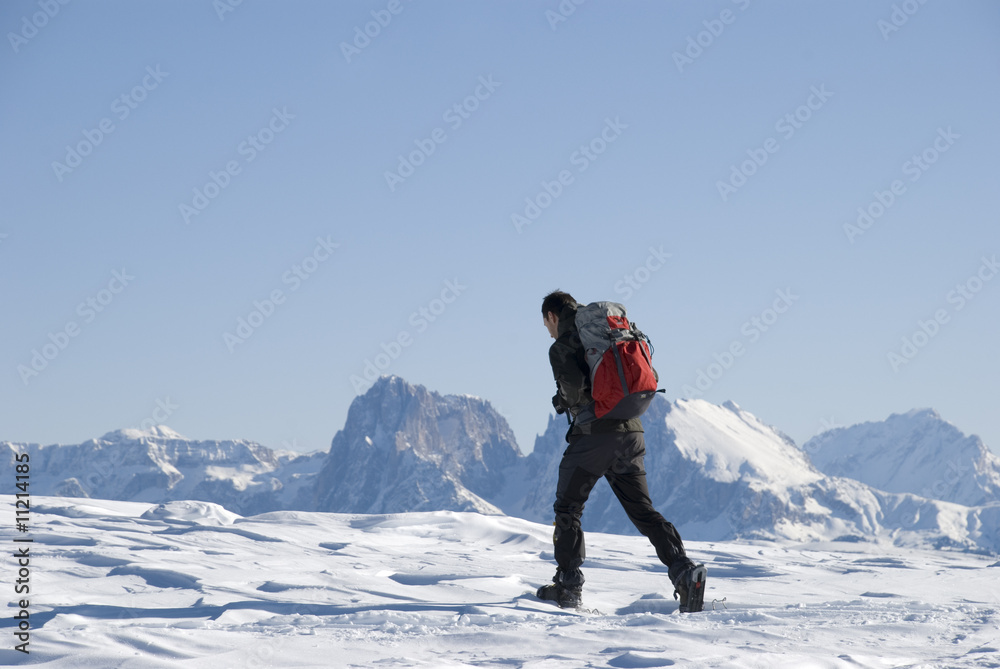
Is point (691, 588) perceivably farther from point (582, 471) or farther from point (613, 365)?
point (613, 365)

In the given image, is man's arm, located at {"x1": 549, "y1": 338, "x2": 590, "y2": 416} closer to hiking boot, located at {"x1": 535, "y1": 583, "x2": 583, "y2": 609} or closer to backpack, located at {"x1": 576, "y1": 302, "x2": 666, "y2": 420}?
backpack, located at {"x1": 576, "y1": 302, "x2": 666, "y2": 420}

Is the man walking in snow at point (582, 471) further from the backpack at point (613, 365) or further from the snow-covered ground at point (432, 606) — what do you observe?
the snow-covered ground at point (432, 606)

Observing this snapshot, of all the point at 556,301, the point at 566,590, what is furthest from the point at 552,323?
the point at 566,590

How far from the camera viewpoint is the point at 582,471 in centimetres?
645

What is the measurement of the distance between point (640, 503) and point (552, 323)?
4.72ft

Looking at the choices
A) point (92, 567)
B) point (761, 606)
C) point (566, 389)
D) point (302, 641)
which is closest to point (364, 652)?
point (302, 641)

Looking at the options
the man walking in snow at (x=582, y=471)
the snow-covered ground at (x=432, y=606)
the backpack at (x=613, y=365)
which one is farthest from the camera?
the man walking in snow at (x=582, y=471)

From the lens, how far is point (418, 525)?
13203 mm

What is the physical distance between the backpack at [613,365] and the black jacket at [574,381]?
0.09 metres

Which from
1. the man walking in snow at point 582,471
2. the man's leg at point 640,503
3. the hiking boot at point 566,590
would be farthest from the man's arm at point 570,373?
the hiking boot at point 566,590

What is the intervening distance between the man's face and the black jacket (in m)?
0.07

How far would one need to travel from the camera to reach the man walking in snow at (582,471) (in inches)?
250

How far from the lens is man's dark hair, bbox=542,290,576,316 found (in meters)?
6.61

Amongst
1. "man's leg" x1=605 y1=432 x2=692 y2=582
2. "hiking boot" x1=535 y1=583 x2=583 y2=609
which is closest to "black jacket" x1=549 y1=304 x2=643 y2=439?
"man's leg" x1=605 y1=432 x2=692 y2=582
